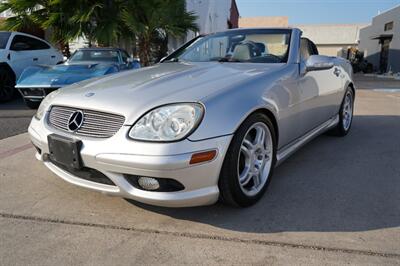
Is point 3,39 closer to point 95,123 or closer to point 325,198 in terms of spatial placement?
point 95,123

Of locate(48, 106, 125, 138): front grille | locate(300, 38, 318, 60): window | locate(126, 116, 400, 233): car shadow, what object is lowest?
locate(126, 116, 400, 233): car shadow

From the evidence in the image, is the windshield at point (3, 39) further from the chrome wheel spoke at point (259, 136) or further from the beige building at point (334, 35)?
the beige building at point (334, 35)

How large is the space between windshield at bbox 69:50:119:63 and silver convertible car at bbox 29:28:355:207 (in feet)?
15.9

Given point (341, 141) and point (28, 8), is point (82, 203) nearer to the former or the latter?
point (341, 141)

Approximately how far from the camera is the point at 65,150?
8.44 ft

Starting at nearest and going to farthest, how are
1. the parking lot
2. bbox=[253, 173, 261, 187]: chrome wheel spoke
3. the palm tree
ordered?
the parking lot → bbox=[253, 173, 261, 187]: chrome wheel spoke → the palm tree

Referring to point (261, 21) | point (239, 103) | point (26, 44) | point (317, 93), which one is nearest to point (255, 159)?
point (239, 103)

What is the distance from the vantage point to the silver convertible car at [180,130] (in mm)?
2350

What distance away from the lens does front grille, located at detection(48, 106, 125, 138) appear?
8.07 ft

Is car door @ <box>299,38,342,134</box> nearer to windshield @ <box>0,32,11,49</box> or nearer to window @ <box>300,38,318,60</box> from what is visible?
window @ <box>300,38,318,60</box>

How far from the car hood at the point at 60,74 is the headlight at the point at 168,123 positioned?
4418mm

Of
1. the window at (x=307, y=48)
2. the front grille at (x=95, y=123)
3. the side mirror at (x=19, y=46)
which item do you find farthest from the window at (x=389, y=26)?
the front grille at (x=95, y=123)

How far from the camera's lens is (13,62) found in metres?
8.15

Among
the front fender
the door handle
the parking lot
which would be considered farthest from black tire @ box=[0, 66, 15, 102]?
the front fender
